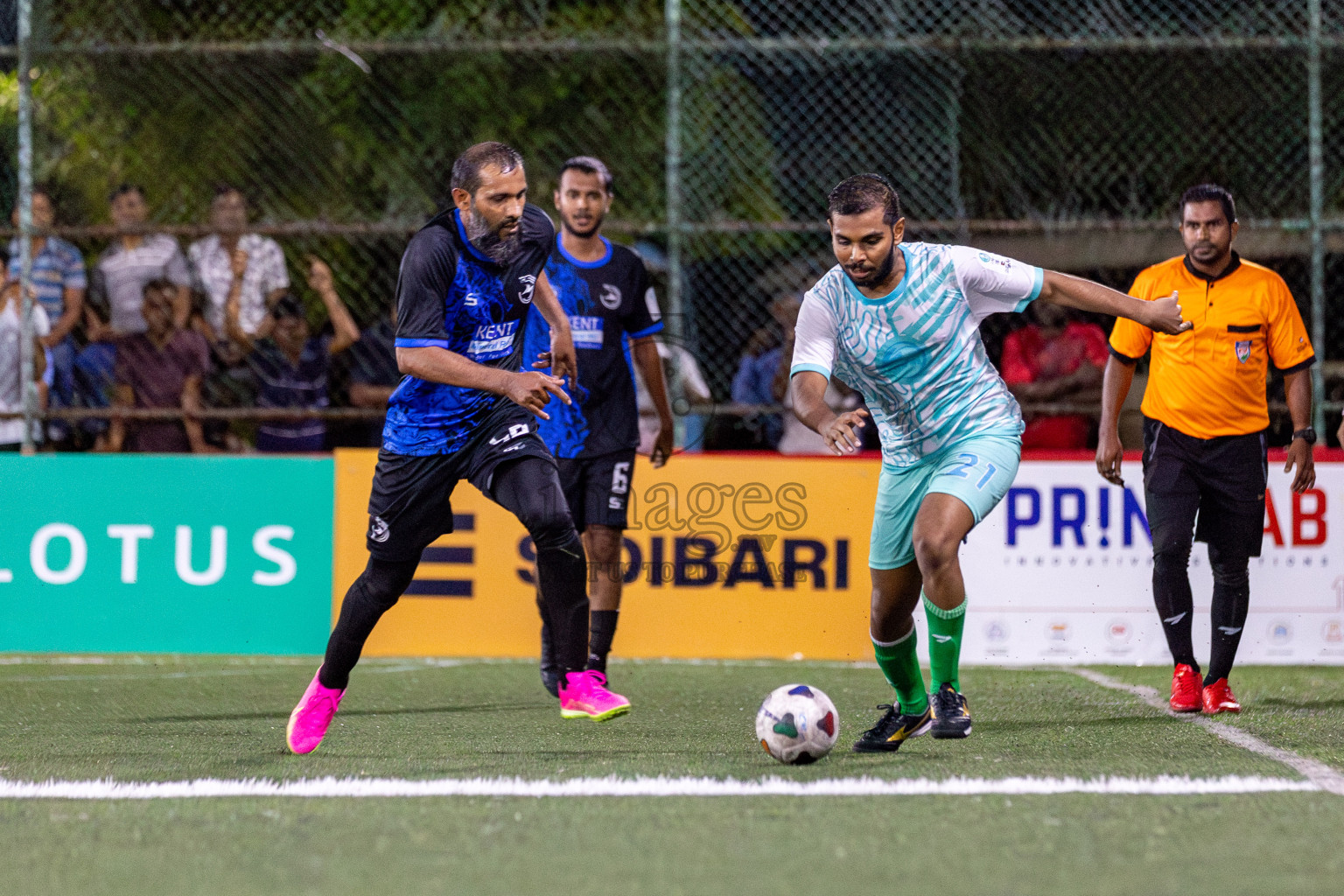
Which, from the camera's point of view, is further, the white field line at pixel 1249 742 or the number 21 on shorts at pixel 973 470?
the number 21 on shorts at pixel 973 470

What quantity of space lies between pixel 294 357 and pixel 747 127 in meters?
2.98

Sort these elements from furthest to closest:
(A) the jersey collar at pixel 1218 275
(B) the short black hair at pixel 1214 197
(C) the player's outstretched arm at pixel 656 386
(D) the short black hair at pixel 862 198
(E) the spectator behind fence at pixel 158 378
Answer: (E) the spectator behind fence at pixel 158 378
(C) the player's outstretched arm at pixel 656 386
(A) the jersey collar at pixel 1218 275
(B) the short black hair at pixel 1214 197
(D) the short black hair at pixel 862 198

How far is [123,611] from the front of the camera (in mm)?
8805

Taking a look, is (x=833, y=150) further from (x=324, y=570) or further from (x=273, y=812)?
(x=273, y=812)

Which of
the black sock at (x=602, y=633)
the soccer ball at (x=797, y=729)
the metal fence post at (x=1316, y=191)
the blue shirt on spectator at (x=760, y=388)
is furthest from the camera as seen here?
the blue shirt on spectator at (x=760, y=388)

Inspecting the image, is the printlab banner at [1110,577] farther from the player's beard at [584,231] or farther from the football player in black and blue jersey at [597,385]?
the player's beard at [584,231]

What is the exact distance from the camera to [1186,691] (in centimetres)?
644

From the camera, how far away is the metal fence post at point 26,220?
30.4ft

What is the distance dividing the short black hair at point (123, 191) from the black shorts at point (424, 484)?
16.5 ft

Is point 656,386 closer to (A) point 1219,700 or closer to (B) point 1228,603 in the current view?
(B) point 1228,603

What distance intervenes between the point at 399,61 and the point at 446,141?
0.57 metres

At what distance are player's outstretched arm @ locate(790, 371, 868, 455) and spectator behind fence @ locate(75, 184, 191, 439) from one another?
5615mm

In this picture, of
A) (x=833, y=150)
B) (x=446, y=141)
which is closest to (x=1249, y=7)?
(x=833, y=150)

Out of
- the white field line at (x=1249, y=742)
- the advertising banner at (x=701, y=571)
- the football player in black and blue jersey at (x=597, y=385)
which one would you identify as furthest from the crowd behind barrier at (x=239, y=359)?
the white field line at (x=1249, y=742)
